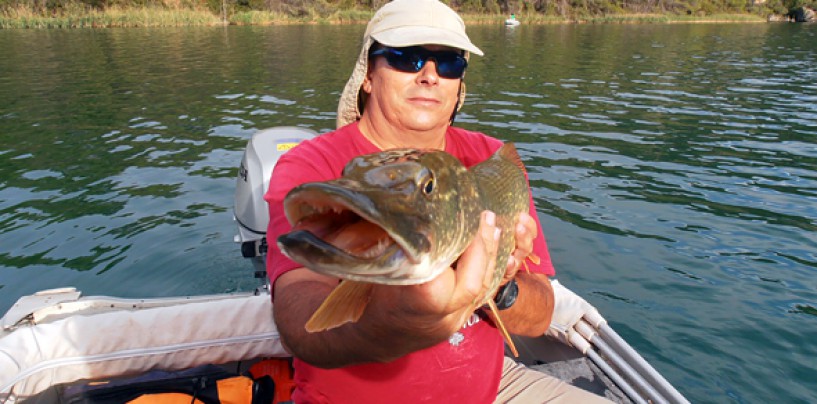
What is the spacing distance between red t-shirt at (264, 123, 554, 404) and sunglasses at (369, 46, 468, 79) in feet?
1.33

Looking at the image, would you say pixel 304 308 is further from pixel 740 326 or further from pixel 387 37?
pixel 740 326

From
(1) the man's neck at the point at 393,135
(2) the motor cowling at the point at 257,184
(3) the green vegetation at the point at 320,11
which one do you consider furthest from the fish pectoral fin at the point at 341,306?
(3) the green vegetation at the point at 320,11

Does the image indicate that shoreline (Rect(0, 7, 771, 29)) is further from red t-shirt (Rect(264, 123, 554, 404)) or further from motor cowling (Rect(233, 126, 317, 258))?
red t-shirt (Rect(264, 123, 554, 404))

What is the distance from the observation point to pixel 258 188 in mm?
4496

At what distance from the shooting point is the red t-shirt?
7.48 ft

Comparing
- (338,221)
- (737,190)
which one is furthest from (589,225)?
(338,221)

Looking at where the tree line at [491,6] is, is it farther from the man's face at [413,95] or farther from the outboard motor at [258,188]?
the man's face at [413,95]

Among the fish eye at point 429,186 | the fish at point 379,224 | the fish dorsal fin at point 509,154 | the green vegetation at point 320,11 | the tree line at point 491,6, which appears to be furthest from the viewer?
the tree line at point 491,6

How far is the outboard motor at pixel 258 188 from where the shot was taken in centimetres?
436

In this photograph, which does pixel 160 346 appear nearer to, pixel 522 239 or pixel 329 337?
pixel 329 337

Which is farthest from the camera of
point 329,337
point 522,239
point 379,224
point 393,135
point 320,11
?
point 320,11

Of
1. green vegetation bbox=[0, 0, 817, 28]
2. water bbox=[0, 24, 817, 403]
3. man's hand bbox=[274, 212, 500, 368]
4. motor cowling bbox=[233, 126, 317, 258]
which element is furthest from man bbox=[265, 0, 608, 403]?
green vegetation bbox=[0, 0, 817, 28]

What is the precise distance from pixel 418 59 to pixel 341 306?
5.52 feet

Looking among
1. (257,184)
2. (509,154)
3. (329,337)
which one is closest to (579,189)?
(257,184)
